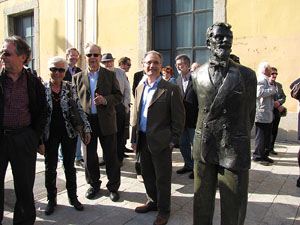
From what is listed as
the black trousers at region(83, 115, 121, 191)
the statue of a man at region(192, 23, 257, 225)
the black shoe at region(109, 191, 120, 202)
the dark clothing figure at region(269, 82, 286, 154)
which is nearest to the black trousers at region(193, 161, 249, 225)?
the statue of a man at region(192, 23, 257, 225)

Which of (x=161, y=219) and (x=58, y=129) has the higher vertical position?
(x=58, y=129)

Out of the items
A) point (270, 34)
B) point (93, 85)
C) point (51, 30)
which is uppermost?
point (51, 30)

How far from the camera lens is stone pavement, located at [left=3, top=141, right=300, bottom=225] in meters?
2.93

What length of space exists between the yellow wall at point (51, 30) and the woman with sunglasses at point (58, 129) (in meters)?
7.46

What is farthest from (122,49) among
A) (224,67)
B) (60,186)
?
(224,67)

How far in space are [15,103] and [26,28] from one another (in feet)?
34.8

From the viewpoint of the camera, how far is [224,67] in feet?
6.59

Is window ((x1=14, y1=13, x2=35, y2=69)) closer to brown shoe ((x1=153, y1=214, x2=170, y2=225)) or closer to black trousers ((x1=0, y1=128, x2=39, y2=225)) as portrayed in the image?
black trousers ((x1=0, y1=128, x2=39, y2=225))

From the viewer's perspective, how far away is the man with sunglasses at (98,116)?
11.1ft

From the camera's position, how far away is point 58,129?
3.02m

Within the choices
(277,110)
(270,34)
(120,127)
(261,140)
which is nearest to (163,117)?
(120,127)

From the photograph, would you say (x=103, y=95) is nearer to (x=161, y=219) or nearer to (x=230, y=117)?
(x=161, y=219)

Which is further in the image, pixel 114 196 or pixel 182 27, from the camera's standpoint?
pixel 182 27

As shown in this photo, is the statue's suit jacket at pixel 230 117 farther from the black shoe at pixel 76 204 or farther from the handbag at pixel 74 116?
the black shoe at pixel 76 204
